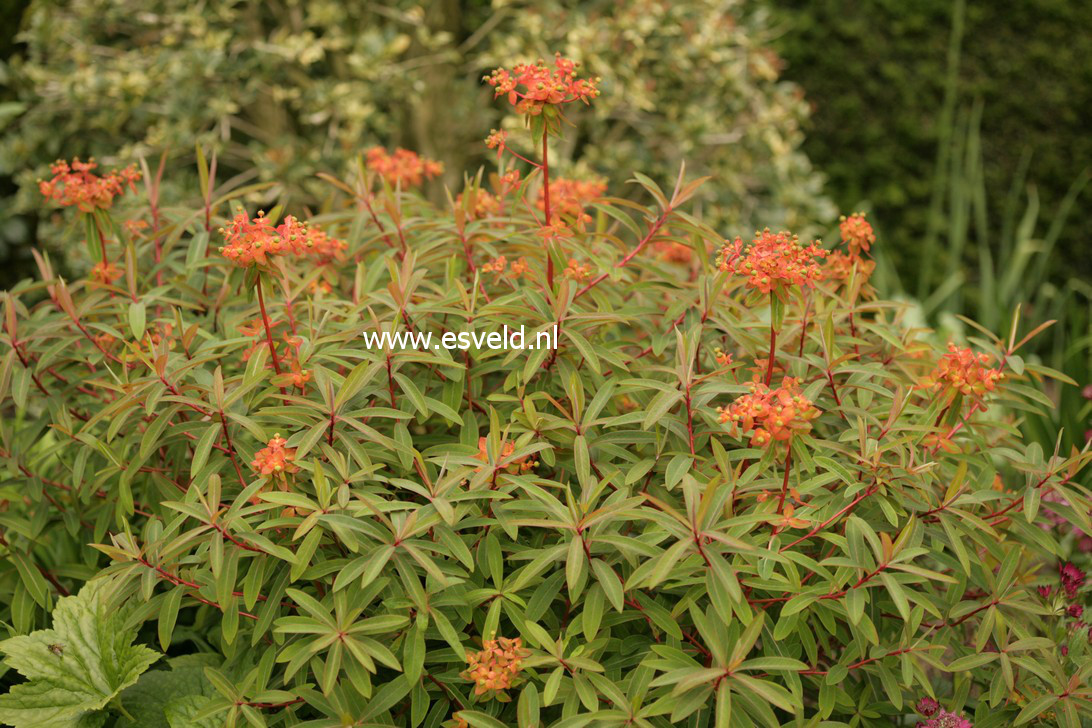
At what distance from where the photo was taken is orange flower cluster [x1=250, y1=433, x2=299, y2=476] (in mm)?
1508

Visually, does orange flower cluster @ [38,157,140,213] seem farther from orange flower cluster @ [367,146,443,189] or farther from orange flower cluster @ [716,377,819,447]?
orange flower cluster @ [716,377,819,447]

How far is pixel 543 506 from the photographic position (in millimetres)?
1494

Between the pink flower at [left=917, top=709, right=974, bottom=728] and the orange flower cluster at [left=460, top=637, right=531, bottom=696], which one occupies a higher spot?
the orange flower cluster at [left=460, top=637, right=531, bottom=696]

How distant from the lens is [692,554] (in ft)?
4.81

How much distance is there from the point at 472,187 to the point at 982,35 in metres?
4.23

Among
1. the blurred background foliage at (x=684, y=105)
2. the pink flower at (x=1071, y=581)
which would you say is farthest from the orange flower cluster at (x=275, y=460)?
the blurred background foliage at (x=684, y=105)

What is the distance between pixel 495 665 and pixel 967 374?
35.8 inches

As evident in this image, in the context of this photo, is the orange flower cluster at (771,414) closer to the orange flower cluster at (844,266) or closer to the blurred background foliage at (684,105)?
the orange flower cluster at (844,266)

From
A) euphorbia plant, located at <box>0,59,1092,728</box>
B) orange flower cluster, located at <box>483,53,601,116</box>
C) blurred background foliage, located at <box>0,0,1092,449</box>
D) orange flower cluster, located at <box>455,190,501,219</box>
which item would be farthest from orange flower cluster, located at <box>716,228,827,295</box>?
blurred background foliage, located at <box>0,0,1092,449</box>

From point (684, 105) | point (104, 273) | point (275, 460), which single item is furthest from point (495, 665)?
point (684, 105)

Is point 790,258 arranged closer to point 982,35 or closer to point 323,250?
point 323,250

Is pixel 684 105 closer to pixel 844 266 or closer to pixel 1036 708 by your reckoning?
pixel 844 266

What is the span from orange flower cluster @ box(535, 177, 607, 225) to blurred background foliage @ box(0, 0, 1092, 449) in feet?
3.91

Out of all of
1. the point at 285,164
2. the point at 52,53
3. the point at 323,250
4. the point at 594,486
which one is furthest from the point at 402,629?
the point at 52,53
